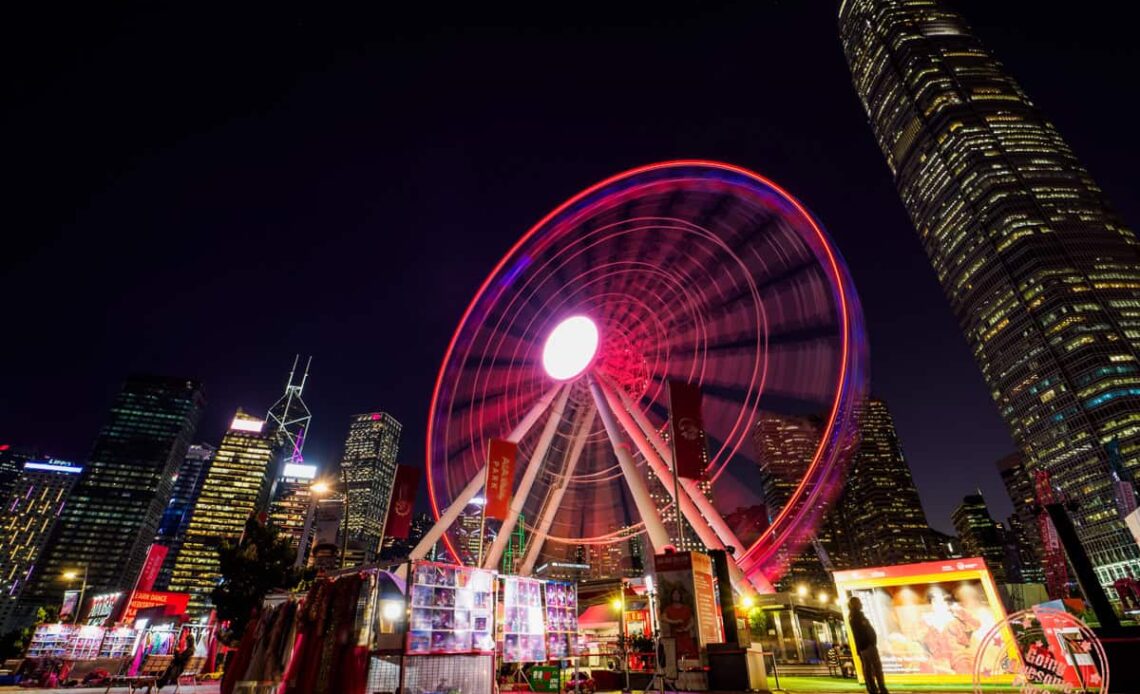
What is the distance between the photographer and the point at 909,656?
12891 millimetres

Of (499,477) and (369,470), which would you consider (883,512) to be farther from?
(499,477)

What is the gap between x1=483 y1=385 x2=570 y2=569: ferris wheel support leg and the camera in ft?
69.2

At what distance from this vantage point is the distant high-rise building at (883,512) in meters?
147

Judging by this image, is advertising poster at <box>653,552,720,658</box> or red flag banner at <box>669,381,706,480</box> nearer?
advertising poster at <box>653,552,720,658</box>

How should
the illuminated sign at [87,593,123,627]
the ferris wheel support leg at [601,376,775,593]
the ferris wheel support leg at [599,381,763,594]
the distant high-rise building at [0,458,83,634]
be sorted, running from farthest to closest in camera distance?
the distant high-rise building at [0,458,83,634]
the illuminated sign at [87,593,123,627]
the ferris wheel support leg at [601,376,775,593]
the ferris wheel support leg at [599,381,763,594]

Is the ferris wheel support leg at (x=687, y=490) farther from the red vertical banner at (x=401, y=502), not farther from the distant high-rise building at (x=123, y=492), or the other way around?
the distant high-rise building at (x=123, y=492)

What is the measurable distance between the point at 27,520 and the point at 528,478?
199 meters

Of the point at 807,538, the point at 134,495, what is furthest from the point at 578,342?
the point at 134,495

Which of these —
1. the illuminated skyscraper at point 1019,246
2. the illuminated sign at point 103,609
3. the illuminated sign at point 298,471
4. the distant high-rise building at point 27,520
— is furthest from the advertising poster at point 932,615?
the distant high-rise building at point 27,520

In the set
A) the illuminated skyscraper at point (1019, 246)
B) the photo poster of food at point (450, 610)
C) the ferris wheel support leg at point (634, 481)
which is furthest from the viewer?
the illuminated skyscraper at point (1019, 246)

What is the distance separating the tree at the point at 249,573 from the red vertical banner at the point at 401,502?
5194mm

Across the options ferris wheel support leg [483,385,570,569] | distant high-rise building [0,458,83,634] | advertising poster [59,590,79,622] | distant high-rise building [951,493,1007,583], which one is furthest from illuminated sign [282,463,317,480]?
distant high-rise building [951,493,1007,583]

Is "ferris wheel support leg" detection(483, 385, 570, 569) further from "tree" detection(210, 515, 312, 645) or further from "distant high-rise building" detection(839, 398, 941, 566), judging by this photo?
"distant high-rise building" detection(839, 398, 941, 566)

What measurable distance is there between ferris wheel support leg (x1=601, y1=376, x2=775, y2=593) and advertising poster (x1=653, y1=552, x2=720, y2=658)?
13.2ft
